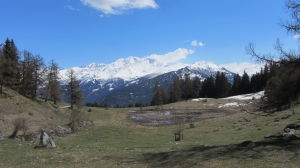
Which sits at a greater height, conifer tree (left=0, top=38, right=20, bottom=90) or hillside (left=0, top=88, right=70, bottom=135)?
conifer tree (left=0, top=38, right=20, bottom=90)

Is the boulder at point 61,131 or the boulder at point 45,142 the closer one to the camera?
the boulder at point 45,142

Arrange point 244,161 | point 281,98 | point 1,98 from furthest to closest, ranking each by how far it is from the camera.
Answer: point 1,98
point 281,98
point 244,161

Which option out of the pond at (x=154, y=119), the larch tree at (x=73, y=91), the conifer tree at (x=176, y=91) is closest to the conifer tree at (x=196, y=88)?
the conifer tree at (x=176, y=91)

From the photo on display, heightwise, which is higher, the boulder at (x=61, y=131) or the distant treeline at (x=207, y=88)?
the distant treeline at (x=207, y=88)

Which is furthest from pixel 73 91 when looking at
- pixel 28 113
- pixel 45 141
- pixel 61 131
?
pixel 45 141

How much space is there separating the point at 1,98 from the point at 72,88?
23.5m

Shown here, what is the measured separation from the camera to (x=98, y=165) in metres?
14.3

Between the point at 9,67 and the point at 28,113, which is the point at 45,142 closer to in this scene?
the point at 28,113

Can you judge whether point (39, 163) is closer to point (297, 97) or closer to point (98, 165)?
point (98, 165)

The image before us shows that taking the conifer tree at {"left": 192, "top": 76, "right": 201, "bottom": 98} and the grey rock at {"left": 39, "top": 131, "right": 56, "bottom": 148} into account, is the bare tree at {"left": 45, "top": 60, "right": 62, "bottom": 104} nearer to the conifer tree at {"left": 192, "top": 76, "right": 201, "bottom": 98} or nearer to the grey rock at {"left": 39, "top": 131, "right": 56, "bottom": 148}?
the grey rock at {"left": 39, "top": 131, "right": 56, "bottom": 148}

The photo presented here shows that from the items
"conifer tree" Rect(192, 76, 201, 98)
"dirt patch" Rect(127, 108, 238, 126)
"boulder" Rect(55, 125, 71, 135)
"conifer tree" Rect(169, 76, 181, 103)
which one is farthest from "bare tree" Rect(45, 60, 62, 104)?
"conifer tree" Rect(192, 76, 201, 98)

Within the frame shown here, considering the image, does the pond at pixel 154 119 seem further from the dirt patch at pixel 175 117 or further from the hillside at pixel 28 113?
the hillside at pixel 28 113

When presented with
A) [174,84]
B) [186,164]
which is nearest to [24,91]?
[186,164]

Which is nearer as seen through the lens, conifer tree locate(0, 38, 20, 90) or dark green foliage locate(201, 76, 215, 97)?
conifer tree locate(0, 38, 20, 90)
